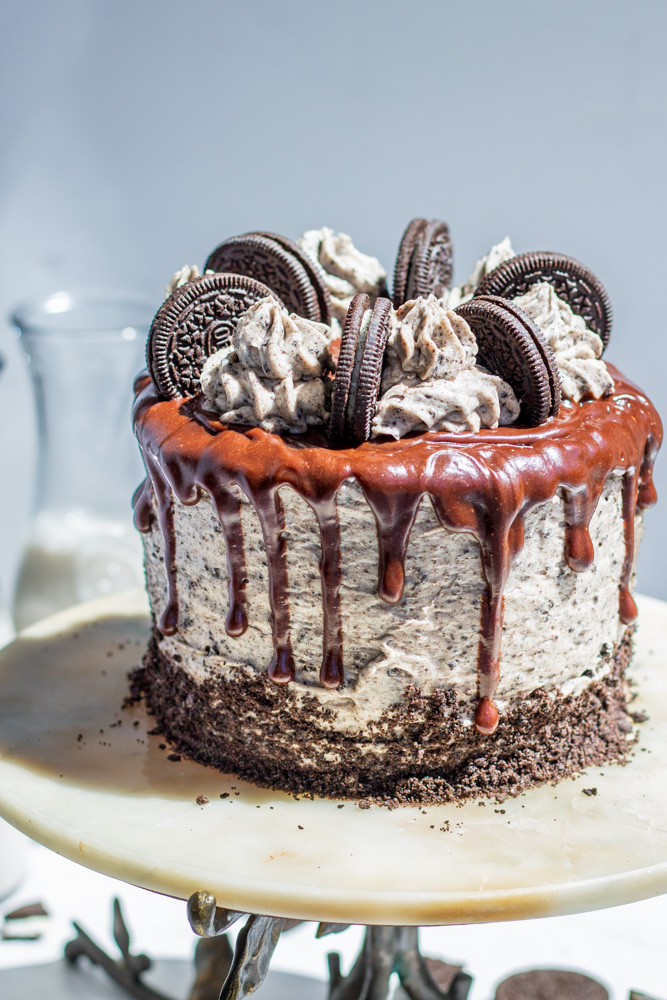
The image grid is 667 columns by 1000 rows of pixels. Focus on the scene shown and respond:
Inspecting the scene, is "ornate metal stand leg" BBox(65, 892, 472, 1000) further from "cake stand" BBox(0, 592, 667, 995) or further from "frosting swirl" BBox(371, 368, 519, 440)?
"frosting swirl" BBox(371, 368, 519, 440)

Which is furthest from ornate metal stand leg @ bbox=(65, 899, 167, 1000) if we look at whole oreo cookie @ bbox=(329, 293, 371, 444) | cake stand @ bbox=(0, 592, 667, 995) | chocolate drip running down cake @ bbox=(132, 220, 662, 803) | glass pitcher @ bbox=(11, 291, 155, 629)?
whole oreo cookie @ bbox=(329, 293, 371, 444)

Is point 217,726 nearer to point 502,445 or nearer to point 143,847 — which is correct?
point 143,847

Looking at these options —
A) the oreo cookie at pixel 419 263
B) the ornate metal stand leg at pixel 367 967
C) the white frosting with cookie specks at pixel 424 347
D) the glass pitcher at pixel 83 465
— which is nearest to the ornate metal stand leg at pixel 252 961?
the ornate metal stand leg at pixel 367 967

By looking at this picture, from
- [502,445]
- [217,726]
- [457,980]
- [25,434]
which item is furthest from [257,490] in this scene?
[25,434]

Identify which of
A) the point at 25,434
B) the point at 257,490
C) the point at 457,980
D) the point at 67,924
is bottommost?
the point at 67,924

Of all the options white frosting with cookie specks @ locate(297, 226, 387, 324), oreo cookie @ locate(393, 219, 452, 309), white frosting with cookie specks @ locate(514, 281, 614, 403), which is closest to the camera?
white frosting with cookie specks @ locate(514, 281, 614, 403)

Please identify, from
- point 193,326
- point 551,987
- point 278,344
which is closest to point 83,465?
point 193,326
